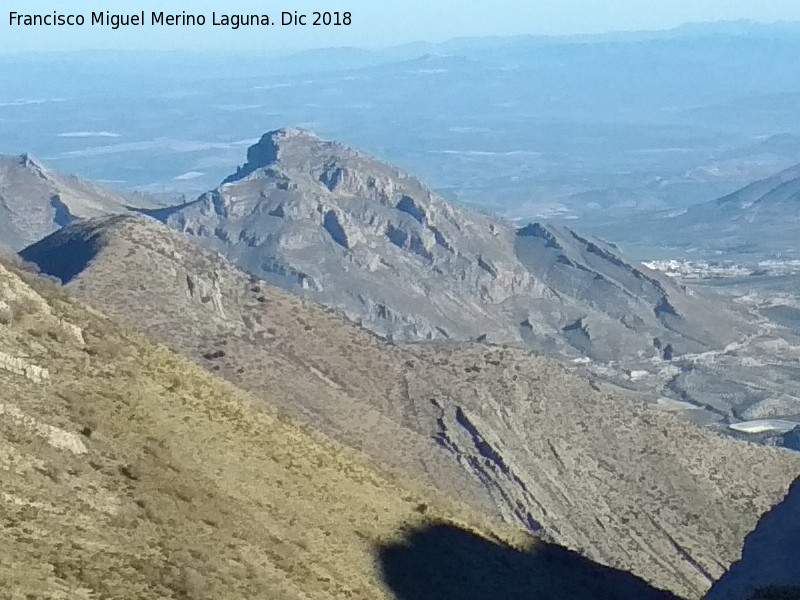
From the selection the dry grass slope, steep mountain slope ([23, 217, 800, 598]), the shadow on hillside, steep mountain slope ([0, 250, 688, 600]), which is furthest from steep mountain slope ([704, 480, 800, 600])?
steep mountain slope ([23, 217, 800, 598])

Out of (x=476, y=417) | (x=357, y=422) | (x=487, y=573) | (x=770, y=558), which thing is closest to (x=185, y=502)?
(x=487, y=573)

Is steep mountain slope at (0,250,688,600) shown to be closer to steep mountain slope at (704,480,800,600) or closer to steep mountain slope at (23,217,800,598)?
steep mountain slope at (704,480,800,600)

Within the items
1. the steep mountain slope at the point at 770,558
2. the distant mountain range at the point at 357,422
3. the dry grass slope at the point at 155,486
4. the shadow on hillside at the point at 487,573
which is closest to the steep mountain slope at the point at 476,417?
the distant mountain range at the point at 357,422

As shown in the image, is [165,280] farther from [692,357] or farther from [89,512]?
[692,357]

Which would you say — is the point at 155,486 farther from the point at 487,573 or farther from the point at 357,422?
the point at 357,422

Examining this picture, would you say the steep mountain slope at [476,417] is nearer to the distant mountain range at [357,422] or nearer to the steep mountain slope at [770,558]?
the distant mountain range at [357,422]

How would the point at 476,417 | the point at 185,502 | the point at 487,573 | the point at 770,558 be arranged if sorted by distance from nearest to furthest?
the point at 185,502 → the point at 487,573 → the point at 770,558 → the point at 476,417
